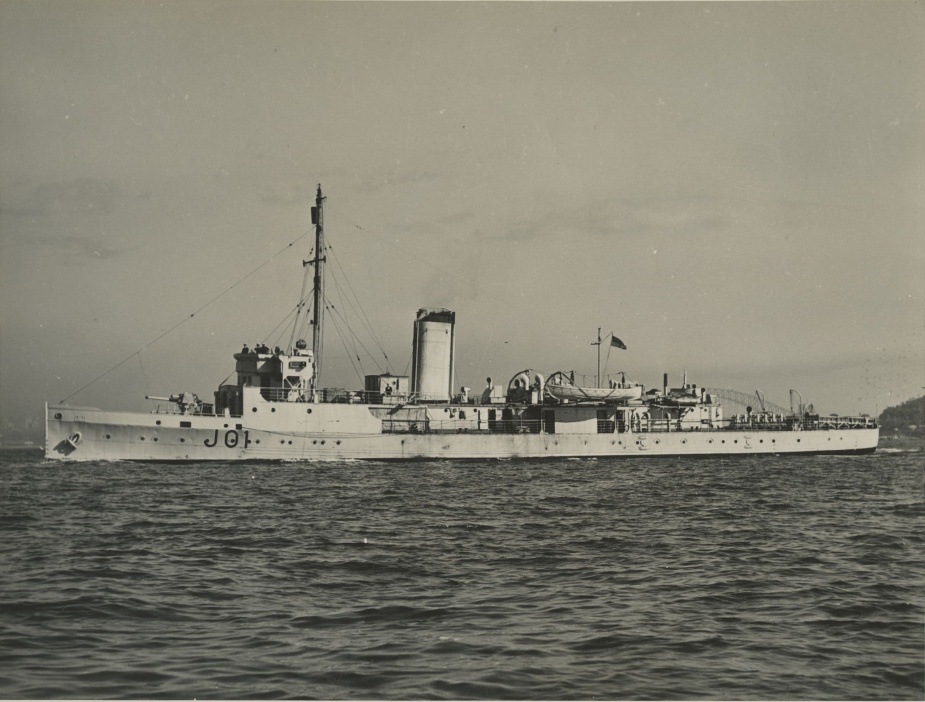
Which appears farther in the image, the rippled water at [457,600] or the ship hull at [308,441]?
the ship hull at [308,441]

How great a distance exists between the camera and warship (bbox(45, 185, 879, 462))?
31625 millimetres

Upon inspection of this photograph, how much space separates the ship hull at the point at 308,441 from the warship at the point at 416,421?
0.05m

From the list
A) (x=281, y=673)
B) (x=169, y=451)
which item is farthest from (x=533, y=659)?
(x=169, y=451)

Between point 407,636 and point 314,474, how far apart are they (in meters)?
20.0

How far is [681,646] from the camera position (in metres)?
7.38

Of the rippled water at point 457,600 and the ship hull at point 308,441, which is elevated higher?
the ship hull at point 308,441

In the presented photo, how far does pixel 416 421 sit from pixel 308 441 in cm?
556

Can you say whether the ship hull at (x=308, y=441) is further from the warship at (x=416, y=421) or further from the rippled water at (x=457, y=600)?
the rippled water at (x=457, y=600)

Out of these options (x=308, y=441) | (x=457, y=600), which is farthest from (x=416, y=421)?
(x=457, y=600)

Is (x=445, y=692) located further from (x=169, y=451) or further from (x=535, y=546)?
(x=169, y=451)

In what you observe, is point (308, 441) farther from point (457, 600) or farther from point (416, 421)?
point (457, 600)

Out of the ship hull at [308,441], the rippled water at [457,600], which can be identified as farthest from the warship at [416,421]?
the rippled water at [457,600]

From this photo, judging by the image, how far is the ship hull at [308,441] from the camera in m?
31.3

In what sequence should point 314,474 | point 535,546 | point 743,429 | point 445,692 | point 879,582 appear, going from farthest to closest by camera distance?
point 743,429
point 314,474
point 535,546
point 879,582
point 445,692
